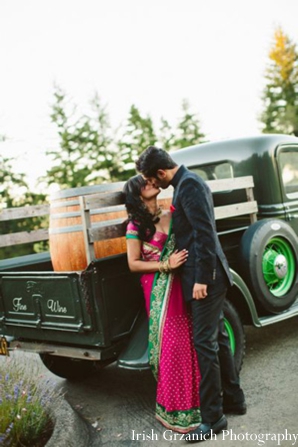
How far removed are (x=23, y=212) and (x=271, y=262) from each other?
259 centimetres

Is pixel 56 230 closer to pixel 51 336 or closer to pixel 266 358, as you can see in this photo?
pixel 51 336

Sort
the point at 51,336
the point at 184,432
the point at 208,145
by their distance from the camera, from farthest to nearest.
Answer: the point at 208,145, the point at 51,336, the point at 184,432

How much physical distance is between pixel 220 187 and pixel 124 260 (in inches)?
49.6

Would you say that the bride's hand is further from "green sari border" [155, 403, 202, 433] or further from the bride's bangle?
"green sari border" [155, 403, 202, 433]

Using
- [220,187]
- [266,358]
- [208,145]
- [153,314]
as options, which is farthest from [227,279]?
[208,145]

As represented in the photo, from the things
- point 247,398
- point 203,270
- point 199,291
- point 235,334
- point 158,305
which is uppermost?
point 203,270

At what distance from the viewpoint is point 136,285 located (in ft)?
13.1

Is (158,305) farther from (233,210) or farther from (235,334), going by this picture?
(233,210)

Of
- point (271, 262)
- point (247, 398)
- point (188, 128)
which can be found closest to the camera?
point (247, 398)

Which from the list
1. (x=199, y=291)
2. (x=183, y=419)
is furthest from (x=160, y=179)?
(x=183, y=419)

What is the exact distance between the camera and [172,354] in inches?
140

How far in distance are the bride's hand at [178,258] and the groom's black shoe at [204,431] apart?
3.38 feet

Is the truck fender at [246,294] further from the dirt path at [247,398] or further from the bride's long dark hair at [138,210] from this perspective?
the bride's long dark hair at [138,210]

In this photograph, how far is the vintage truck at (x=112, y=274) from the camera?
3775 mm
